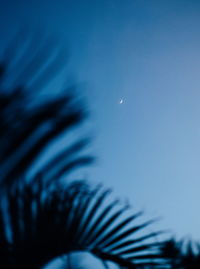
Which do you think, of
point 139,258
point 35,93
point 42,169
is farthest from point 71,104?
point 139,258

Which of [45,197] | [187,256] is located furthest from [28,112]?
[187,256]

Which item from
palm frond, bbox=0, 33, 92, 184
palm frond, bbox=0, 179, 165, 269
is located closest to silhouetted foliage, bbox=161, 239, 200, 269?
palm frond, bbox=0, 179, 165, 269

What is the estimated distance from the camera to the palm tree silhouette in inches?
38.8

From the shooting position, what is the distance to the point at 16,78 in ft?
3.22

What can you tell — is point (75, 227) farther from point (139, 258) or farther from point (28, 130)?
point (28, 130)

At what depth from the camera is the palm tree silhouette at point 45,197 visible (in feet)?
3.23

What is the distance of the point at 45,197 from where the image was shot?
1422 mm

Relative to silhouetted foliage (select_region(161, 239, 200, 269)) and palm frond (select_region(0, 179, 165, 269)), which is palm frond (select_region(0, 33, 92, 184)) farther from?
silhouetted foliage (select_region(161, 239, 200, 269))

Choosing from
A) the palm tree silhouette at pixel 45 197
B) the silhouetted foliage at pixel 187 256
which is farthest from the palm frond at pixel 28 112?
the silhouetted foliage at pixel 187 256

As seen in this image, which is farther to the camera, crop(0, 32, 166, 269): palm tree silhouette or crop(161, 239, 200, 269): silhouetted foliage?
crop(161, 239, 200, 269): silhouetted foliage

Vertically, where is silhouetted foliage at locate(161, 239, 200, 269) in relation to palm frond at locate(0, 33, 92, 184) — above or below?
below

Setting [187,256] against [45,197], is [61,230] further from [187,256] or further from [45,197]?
[187,256]

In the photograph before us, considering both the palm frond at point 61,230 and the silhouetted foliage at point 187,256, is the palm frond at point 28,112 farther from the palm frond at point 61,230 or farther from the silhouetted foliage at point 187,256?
the silhouetted foliage at point 187,256

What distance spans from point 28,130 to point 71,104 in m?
0.25
